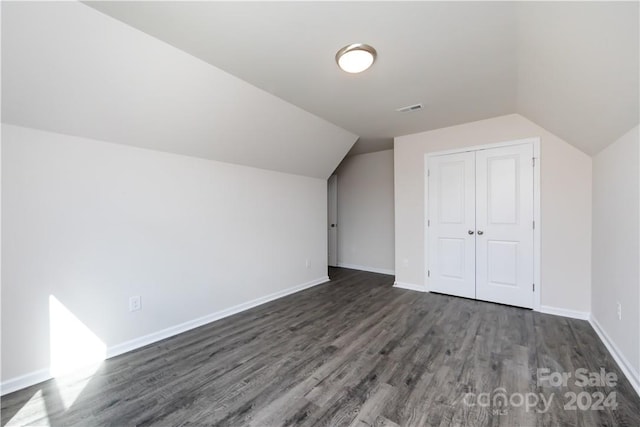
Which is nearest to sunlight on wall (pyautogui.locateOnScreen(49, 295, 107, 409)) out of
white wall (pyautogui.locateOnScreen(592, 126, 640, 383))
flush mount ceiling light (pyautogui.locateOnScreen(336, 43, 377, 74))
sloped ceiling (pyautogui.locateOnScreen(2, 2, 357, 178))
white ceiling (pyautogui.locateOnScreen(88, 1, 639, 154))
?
sloped ceiling (pyautogui.locateOnScreen(2, 2, 357, 178))

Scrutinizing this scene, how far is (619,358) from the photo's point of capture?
203 cm

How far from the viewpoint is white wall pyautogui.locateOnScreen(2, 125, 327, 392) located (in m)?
1.85

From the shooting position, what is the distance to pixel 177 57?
202cm

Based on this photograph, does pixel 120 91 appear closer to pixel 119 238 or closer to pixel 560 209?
pixel 119 238

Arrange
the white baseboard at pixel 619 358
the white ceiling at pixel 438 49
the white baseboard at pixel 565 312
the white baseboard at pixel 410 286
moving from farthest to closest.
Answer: the white baseboard at pixel 410 286, the white baseboard at pixel 565 312, the white baseboard at pixel 619 358, the white ceiling at pixel 438 49

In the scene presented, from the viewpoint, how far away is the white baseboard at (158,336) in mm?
1815

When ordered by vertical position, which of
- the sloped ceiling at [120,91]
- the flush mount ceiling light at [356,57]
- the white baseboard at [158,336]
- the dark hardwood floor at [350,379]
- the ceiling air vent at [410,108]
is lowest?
the dark hardwood floor at [350,379]

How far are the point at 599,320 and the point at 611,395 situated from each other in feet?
3.84

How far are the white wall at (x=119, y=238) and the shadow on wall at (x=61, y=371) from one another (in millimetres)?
51

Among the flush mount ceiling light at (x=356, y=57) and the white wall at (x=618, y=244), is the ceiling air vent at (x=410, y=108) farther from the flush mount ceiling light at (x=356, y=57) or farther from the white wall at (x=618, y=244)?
the white wall at (x=618, y=244)

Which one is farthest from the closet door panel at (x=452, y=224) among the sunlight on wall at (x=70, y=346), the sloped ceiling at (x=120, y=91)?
the sunlight on wall at (x=70, y=346)

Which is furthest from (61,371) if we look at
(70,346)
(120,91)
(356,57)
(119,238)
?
(356,57)

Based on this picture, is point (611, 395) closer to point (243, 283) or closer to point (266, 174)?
point (243, 283)

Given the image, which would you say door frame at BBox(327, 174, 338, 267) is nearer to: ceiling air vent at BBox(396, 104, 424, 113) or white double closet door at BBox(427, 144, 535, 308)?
white double closet door at BBox(427, 144, 535, 308)
